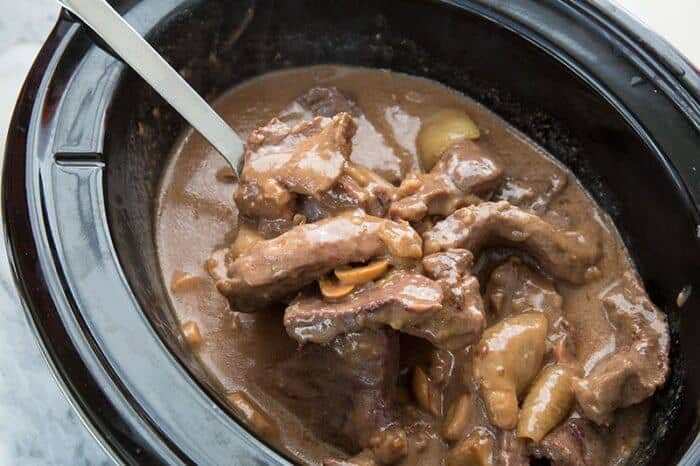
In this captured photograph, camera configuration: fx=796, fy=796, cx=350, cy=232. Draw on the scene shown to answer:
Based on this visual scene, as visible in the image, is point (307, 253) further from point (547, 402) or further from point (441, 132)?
point (441, 132)

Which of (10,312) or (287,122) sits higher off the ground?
(287,122)

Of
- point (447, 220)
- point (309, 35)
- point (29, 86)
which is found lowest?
point (447, 220)

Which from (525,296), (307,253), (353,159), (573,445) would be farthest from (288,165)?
(573,445)

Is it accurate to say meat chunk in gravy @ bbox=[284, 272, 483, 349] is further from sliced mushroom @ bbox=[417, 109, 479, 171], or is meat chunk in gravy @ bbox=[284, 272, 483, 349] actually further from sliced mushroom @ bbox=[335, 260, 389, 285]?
sliced mushroom @ bbox=[417, 109, 479, 171]

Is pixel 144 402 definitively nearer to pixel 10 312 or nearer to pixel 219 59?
pixel 10 312

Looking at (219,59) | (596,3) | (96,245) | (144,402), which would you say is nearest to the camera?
(144,402)

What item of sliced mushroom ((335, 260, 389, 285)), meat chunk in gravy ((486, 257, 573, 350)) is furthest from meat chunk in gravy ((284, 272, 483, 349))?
meat chunk in gravy ((486, 257, 573, 350))

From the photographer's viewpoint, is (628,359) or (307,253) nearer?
(307,253)

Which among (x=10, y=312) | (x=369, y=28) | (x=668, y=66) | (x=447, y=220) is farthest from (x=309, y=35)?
(x=10, y=312)
